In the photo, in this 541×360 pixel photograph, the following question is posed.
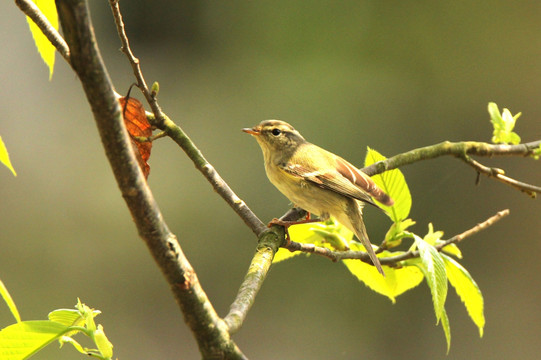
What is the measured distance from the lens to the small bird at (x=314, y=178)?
5.76ft

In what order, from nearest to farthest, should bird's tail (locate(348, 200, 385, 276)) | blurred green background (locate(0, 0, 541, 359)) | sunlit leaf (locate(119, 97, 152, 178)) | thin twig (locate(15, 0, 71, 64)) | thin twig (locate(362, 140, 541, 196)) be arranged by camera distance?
1. thin twig (locate(15, 0, 71, 64))
2. sunlit leaf (locate(119, 97, 152, 178))
3. bird's tail (locate(348, 200, 385, 276))
4. thin twig (locate(362, 140, 541, 196))
5. blurred green background (locate(0, 0, 541, 359))

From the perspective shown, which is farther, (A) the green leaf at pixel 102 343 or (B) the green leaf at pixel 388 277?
(B) the green leaf at pixel 388 277

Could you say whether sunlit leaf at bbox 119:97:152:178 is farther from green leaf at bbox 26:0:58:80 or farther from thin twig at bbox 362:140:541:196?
thin twig at bbox 362:140:541:196

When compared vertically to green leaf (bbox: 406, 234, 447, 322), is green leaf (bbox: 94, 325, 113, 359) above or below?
above

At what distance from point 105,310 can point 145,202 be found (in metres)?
4.62

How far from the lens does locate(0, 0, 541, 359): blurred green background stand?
508 cm

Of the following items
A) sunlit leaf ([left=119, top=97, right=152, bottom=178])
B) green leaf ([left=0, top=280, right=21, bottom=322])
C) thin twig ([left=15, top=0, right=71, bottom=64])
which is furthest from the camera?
sunlit leaf ([left=119, top=97, right=152, bottom=178])

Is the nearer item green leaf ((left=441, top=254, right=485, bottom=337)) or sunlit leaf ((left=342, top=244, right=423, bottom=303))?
green leaf ((left=441, top=254, right=485, bottom=337))

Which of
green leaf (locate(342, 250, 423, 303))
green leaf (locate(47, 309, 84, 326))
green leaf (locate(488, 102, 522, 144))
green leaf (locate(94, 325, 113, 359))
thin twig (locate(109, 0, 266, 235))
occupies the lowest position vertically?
green leaf (locate(342, 250, 423, 303))

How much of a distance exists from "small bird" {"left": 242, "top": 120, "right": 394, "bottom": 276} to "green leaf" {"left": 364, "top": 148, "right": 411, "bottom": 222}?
0.27 ft

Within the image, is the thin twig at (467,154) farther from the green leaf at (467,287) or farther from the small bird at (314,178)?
the green leaf at (467,287)

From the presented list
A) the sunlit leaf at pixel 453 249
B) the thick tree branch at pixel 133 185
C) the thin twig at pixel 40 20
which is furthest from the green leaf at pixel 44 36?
the sunlit leaf at pixel 453 249

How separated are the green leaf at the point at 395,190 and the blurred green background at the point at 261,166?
3409 mm

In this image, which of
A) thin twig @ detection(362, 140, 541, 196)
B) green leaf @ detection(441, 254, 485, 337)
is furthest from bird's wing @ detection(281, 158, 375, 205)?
green leaf @ detection(441, 254, 485, 337)
